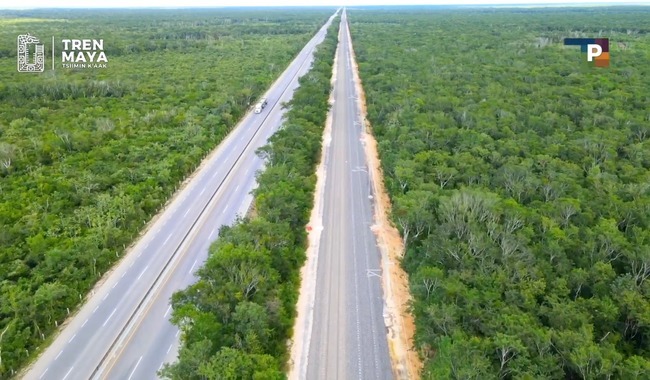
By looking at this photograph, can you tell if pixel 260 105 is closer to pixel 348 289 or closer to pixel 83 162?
pixel 83 162

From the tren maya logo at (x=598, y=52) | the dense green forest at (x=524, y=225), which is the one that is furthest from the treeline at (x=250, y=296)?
the tren maya logo at (x=598, y=52)

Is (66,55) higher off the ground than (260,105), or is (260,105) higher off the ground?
(66,55)

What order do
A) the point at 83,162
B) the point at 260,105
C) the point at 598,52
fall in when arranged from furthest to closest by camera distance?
1. the point at 598,52
2. the point at 260,105
3. the point at 83,162

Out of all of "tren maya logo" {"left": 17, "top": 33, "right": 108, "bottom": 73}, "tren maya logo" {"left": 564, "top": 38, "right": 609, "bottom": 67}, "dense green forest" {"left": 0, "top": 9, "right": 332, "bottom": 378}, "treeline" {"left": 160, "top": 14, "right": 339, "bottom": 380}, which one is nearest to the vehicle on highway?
"dense green forest" {"left": 0, "top": 9, "right": 332, "bottom": 378}

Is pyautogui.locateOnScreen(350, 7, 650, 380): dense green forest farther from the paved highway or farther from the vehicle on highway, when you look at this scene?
the vehicle on highway

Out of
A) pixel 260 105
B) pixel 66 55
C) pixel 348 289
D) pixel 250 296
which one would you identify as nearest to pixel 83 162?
pixel 260 105

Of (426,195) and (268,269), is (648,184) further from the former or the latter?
(268,269)

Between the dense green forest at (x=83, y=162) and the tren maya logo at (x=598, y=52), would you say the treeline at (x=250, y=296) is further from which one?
the tren maya logo at (x=598, y=52)
